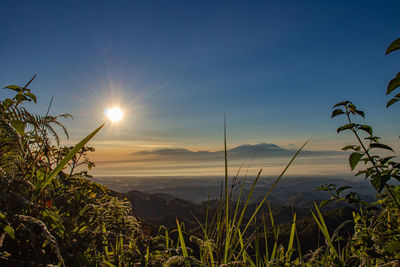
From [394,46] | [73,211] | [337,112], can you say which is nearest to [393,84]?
[394,46]

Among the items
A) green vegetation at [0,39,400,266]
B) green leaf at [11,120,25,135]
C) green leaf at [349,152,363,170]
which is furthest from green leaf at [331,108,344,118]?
green leaf at [11,120,25,135]

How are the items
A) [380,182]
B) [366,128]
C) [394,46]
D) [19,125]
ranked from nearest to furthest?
[394,46] < [380,182] < [19,125] < [366,128]

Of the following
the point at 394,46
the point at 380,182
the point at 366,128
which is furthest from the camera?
the point at 366,128

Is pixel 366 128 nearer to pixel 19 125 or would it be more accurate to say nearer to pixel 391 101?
pixel 391 101

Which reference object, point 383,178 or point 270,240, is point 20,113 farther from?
point 270,240

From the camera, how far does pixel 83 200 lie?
5.52 ft

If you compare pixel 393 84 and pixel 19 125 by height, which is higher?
pixel 393 84

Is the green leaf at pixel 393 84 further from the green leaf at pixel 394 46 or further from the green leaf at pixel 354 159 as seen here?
the green leaf at pixel 354 159

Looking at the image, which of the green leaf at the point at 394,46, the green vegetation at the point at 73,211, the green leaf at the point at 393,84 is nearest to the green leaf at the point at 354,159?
the green vegetation at the point at 73,211

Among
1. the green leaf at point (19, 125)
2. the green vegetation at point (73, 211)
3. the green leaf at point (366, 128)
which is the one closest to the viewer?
the green vegetation at point (73, 211)

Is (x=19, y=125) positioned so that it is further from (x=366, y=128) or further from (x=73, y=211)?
(x=366, y=128)

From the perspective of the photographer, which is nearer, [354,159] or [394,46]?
[394,46]

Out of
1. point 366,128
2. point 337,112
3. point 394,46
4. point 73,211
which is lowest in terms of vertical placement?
point 73,211

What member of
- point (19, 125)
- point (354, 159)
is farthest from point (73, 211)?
point (354, 159)
